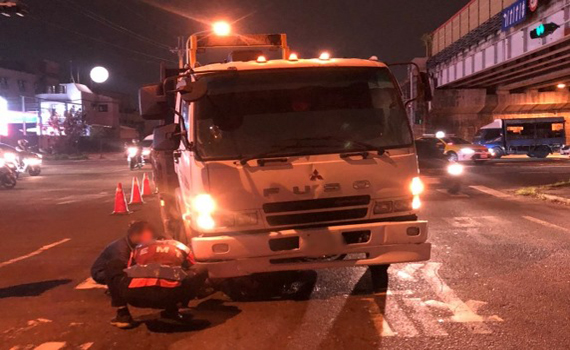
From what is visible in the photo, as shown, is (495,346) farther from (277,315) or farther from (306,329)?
(277,315)

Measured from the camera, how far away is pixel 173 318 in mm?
5664

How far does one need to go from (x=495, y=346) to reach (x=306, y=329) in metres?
1.61

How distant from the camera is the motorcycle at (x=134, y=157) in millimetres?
33219

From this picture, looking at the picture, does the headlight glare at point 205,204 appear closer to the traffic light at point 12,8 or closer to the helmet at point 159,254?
the helmet at point 159,254

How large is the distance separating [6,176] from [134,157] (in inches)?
460

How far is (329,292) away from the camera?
6621mm

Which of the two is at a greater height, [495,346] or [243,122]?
[243,122]

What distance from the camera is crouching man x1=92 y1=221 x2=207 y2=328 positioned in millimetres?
5312

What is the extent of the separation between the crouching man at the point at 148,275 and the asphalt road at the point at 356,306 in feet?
0.83

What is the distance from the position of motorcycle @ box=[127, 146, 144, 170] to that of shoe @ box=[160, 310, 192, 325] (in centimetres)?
2851

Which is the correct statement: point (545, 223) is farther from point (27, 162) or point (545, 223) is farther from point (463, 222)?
point (27, 162)

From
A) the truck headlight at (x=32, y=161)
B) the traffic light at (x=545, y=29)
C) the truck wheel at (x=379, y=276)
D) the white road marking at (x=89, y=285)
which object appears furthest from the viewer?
the truck headlight at (x=32, y=161)

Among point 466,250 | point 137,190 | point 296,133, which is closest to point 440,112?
point 137,190

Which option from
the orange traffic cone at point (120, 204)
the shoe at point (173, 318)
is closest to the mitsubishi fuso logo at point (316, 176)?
the shoe at point (173, 318)
